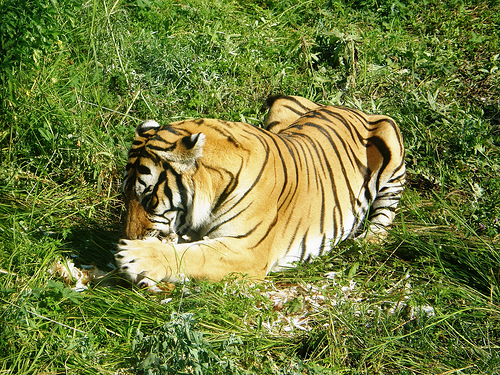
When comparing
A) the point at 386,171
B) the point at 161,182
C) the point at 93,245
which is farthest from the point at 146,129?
the point at 386,171

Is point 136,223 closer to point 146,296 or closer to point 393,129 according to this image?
point 146,296

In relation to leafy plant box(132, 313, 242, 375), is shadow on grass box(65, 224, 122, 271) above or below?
below

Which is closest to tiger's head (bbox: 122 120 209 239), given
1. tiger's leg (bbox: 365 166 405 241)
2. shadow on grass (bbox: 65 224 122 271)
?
shadow on grass (bbox: 65 224 122 271)

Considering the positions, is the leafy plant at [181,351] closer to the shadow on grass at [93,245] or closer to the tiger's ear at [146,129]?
the shadow on grass at [93,245]

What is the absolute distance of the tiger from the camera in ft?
12.5

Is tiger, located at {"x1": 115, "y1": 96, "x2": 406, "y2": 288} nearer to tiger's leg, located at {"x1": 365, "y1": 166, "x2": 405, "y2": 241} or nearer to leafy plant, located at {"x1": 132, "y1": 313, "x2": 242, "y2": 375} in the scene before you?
tiger's leg, located at {"x1": 365, "y1": 166, "x2": 405, "y2": 241}

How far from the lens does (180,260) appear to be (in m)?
3.76

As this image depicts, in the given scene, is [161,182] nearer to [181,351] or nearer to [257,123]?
[181,351]

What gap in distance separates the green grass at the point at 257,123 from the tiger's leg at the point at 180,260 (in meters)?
0.12

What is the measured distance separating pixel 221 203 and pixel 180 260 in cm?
48

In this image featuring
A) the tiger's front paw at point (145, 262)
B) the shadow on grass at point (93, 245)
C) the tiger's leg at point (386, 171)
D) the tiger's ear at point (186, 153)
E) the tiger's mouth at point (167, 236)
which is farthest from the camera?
the tiger's leg at point (386, 171)

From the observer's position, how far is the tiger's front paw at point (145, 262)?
367cm

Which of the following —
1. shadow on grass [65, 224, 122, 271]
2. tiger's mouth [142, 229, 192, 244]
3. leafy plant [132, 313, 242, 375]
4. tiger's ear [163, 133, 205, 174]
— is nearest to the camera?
leafy plant [132, 313, 242, 375]

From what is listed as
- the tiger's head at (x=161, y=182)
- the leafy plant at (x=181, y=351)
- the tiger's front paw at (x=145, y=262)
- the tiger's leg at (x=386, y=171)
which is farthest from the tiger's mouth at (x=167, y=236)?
the tiger's leg at (x=386, y=171)
